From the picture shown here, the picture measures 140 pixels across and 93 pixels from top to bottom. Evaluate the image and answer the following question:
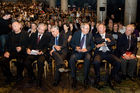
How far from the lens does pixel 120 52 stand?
4.41 m

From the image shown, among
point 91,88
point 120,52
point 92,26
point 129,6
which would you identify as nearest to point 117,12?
point 129,6

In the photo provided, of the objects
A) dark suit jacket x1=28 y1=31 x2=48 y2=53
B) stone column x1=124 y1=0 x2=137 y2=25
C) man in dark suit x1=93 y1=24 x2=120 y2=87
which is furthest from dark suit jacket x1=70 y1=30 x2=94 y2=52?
stone column x1=124 y1=0 x2=137 y2=25

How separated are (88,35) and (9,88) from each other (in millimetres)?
2287

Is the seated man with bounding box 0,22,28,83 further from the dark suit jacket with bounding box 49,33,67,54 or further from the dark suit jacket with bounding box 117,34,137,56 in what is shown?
the dark suit jacket with bounding box 117,34,137,56

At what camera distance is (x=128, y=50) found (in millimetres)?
4457

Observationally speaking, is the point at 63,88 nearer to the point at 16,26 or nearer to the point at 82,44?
the point at 82,44

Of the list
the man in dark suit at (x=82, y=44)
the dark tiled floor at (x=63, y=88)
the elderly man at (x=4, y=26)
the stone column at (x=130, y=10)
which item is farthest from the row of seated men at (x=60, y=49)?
the stone column at (x=130, y=10)

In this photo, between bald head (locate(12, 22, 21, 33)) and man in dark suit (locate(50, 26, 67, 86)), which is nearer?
man in dark suit (locate(50, 26, 67, 86))

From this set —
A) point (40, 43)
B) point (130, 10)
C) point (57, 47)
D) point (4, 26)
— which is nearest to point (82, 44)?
point (57, 47)

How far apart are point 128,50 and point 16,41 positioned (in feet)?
9.70

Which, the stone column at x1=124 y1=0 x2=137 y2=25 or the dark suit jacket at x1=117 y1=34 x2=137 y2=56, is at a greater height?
the stone column at x1=124 y1=0 x2=137 y2=25

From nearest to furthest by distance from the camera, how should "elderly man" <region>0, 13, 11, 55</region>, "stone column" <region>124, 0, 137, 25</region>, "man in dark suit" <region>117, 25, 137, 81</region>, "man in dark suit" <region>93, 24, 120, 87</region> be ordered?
"man in dark suit" <region>93, 24, 120, 87</region>, "man in dark suit" <region>117, 25, 137, 81</region>, "elderly man" <region>0, 13, 11, 55</region>, "stone column" <region>124, 0, 137, 25</region>

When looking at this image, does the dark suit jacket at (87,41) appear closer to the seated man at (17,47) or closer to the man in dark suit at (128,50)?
→ the man in dark suit at (128,50)

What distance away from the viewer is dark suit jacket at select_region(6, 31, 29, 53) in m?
4.25
